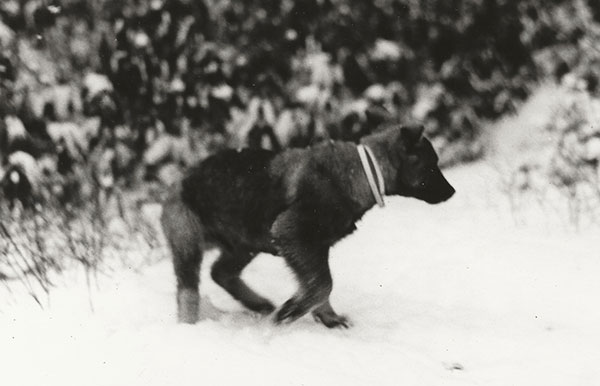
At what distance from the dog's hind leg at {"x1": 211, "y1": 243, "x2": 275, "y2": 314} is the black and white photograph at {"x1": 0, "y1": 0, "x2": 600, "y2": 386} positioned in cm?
1

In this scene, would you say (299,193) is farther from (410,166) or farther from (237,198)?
(410,166)

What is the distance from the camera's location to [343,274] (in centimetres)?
523

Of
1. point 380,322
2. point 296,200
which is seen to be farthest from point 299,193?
point 380,322

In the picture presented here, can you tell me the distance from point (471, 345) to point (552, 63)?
4.00 m

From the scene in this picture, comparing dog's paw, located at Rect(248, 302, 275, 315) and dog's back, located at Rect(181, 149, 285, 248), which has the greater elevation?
dog's back, located at Rect(181, 149, 285, 248)

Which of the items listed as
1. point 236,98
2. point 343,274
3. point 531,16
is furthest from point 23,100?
point 531,16

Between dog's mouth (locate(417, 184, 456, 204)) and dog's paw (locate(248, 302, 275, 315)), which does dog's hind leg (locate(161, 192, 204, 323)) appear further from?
dog's mouth (locate(417, 184, 456, 204))

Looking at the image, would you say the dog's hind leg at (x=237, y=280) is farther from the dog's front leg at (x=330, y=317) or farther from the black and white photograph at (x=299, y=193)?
the dog's front leg at (x=330, y=317)

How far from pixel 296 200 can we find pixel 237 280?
0.78 metres

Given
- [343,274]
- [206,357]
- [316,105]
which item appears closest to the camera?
[206,357]

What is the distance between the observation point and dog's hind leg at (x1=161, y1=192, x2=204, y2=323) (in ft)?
13.6

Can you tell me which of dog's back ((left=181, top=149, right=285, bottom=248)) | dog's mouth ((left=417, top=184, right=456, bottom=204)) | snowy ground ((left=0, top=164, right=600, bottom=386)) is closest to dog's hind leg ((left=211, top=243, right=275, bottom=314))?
snowy ground ((left=0, top=164, right=600, bottom=386))

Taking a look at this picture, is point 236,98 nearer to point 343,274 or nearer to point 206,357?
point 343,274

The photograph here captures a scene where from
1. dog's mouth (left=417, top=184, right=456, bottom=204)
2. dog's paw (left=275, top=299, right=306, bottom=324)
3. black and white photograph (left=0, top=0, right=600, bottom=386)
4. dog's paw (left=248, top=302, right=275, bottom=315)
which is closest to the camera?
black and white photograph (left=0, top=0, right=600, bottom=386)
